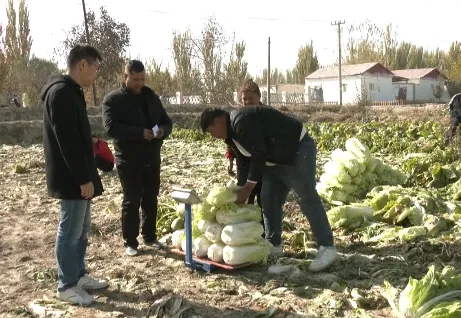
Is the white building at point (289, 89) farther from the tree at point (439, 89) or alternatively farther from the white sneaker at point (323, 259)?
the white sneaker at point (323, 259)

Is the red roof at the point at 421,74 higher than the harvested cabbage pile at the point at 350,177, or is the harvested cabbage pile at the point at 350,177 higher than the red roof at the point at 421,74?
the red roof at the point at 421,74

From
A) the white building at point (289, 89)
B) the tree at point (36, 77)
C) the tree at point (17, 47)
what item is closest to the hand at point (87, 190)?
the tree at point (36, 77)

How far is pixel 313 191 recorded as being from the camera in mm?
5008

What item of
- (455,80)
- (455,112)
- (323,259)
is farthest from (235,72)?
(323,259)

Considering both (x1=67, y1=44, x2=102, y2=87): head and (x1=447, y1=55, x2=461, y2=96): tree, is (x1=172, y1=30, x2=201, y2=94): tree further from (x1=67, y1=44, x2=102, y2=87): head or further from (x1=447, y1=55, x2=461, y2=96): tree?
(x1=67, y1=44, x2=102, y2=87): head

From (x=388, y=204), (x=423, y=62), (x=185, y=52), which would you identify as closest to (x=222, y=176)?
(x=388, y=204)

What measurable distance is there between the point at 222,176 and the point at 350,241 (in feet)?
14.8

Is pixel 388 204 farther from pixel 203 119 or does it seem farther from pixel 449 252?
pixel 203 119

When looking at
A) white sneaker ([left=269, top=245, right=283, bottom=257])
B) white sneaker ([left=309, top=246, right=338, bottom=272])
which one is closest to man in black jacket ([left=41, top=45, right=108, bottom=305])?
white sneaker ([left=269, top=245, right=283, bottom=257])

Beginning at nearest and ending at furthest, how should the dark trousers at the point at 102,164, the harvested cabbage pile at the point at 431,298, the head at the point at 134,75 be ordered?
the harvested cabbage pile at the point at 431,298 → the head at the point at 134,75 → the dark trousers at the point at 102,164

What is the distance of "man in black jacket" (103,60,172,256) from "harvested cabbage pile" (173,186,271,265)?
840 millimetres

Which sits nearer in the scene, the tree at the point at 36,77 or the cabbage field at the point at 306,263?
the cabbage field at the point at 306,263

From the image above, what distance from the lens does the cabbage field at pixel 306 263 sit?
4.04 metres

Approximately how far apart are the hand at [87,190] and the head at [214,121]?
3.69ft
